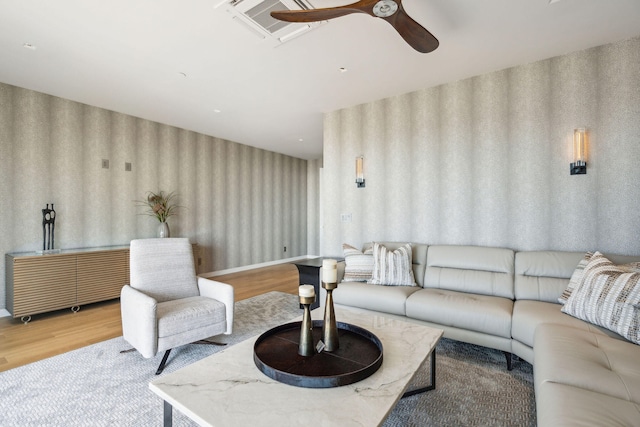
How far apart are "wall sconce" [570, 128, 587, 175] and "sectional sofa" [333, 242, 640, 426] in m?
0.78

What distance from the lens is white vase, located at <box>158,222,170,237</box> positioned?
465 centimetres

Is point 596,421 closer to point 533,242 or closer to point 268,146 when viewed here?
point 533,242

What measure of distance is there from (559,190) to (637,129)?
0.72 meters

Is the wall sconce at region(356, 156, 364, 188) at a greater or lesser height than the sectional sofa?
greater

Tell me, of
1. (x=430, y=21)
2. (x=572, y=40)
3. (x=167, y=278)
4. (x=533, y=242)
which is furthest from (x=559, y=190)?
(x=167, y=278)

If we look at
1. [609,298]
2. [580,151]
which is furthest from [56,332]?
[580,151]

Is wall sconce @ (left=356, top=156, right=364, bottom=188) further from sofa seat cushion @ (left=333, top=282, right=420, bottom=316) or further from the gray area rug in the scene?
the gray area rug

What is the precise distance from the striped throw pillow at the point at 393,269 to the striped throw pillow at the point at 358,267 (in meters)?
0.07

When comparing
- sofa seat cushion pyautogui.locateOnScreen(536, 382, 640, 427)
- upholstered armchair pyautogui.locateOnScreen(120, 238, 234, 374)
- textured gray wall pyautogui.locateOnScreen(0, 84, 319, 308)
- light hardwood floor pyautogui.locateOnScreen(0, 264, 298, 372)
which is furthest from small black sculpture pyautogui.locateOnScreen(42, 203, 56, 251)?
A: sofa seat cushion pyautogui.locateOnScreen(536, 382, 640, 427)

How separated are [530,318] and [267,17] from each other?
2.95 metres

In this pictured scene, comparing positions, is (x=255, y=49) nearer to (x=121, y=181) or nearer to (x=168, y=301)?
(x=168, y=301)

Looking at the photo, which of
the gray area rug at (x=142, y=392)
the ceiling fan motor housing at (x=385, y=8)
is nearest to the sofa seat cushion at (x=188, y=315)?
the gray area rug at (x=142, y=392)

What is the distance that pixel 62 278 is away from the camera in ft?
11.3

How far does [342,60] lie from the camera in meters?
2.85
